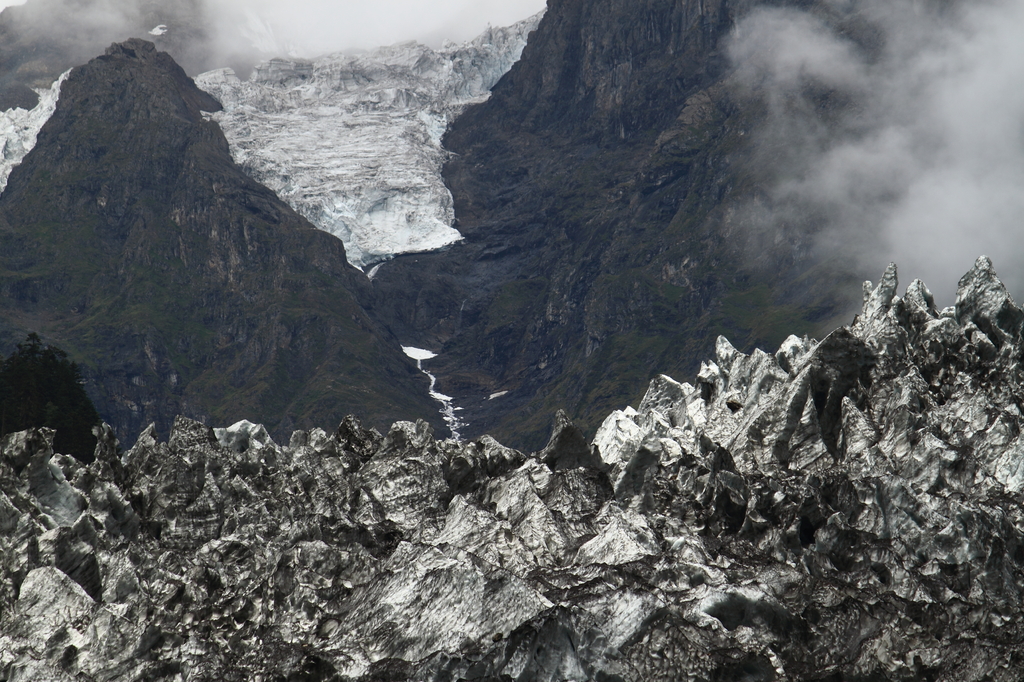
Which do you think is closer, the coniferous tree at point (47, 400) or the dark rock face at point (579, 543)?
the dark rock face at point (579, 543)

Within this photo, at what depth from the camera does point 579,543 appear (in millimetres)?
61656

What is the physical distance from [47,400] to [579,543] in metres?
84.3

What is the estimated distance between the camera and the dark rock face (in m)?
52.2

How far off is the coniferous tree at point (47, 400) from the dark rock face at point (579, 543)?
3573 centimetres

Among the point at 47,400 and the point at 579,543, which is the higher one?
the point at 579,543

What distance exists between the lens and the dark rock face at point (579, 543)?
52.2m

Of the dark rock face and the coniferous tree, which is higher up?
the dark rock face

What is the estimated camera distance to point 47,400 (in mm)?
123625

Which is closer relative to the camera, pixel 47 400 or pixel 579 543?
pixel 579 543

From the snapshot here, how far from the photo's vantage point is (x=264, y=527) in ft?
207

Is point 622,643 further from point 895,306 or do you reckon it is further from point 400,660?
point 895,306

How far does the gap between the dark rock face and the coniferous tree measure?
3573 cm

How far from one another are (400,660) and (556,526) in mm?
14664

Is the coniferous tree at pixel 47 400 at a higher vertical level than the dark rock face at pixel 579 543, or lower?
lower
